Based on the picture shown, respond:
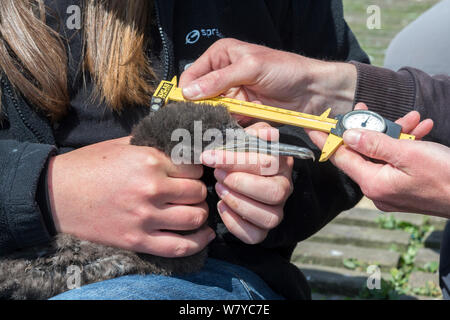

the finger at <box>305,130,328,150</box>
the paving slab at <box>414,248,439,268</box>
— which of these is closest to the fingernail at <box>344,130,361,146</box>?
the finger at <box>305,130,328,150</box>

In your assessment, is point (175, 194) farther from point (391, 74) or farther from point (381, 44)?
point (381, 44)

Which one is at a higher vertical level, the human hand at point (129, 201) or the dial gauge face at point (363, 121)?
the dial gauge face at point (363, 121)

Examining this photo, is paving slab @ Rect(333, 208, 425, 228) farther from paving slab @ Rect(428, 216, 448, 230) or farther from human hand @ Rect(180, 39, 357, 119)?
human hand @ Rect(180, 39, 357, 119)

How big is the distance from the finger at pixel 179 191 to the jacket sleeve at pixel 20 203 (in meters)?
0.31

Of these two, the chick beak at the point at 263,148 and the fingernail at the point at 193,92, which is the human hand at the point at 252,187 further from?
the fingernail at the point at 193,92

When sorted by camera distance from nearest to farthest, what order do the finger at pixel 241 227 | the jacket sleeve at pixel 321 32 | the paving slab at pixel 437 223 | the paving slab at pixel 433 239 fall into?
the finger at pixel 241 227 → the jacket sleeve at pixel 321 32 → the paving slab at pixel 433 239 → the paving slab at pixel 437 223

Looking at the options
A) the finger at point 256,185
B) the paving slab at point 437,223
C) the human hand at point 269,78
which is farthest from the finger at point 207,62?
the paving slab at point 437,223

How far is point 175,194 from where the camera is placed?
4.55ft

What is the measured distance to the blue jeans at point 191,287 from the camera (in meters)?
1.31

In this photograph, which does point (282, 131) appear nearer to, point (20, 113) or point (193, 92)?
point (193, 92)

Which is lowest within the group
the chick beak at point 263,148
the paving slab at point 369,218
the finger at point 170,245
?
the paving slab at point 369,218

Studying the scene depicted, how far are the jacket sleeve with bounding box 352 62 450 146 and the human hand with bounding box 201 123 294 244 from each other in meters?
0.46

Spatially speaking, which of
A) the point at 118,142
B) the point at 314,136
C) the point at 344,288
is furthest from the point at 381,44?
the point at 118,142

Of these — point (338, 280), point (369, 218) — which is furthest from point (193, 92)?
point (369, 218)
